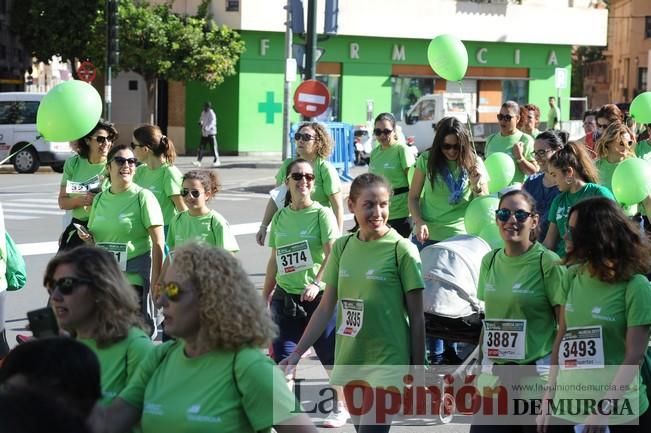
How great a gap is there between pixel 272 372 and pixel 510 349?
2.01 meters

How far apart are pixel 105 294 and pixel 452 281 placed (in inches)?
150

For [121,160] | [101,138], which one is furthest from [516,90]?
[121,160]

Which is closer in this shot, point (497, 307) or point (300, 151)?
point (497, 307)

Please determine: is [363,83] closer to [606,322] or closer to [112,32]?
[112,32]

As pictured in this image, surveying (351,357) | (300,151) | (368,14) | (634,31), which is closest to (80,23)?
(368,14)

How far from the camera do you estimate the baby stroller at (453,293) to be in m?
7.57

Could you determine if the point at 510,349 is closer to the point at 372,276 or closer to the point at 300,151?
the point at 372,276

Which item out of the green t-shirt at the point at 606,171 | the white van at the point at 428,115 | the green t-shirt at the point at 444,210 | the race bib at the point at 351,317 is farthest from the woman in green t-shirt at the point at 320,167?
the white van at the point at 428,115

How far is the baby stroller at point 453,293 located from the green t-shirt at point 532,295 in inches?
77.3

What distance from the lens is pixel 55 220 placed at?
19.2 m

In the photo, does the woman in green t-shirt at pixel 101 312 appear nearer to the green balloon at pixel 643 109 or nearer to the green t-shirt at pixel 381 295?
the green t-shirt at pixel 381 295

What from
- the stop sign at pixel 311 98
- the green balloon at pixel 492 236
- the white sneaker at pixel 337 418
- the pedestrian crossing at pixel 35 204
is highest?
the stop sign at pixel 311 98

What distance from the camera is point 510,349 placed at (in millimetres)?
5461

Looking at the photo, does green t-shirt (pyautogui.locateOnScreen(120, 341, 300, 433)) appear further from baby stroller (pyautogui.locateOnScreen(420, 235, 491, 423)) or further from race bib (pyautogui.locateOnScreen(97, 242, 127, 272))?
race bib (pyautogui.locateOnScreen(97, 242, 127, 272))
